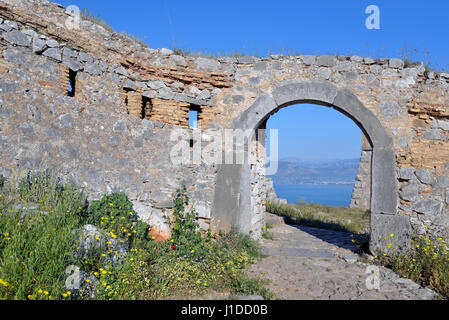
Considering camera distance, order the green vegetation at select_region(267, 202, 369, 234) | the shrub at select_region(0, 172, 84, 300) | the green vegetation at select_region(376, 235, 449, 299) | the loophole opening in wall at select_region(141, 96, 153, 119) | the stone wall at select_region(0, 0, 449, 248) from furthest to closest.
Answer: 1. the green vegetation at select_region(267, 202, 369, 234)
2. the loophole opening in wall at select_region(141, 96, 153, 119)
3. the stone wall at select_region(0, 0, 449, 248)
4. the green vegetation at select_region(376, 235, 449, 299)
5. the shrub at select_region(0, 172, 84, 300)

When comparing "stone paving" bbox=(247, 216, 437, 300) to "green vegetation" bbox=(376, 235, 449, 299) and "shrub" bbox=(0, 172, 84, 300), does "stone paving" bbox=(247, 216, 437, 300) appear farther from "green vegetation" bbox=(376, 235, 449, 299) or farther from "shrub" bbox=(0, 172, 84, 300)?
"shrub" bbox=(0, 172, 84, 300)

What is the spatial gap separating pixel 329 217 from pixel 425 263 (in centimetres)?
591

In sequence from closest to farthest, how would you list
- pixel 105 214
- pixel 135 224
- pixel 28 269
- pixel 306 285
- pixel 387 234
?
pixel 28 269 → pixel 306 285 → pixel 105 214 → pixel 135 224 → pixel 387 234

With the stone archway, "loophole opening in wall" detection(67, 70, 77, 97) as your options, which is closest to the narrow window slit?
"loophole opening in wall" detection(67, 70, 77, 97)

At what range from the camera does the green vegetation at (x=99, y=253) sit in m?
2.73

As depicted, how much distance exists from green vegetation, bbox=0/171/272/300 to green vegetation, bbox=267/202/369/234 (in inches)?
171

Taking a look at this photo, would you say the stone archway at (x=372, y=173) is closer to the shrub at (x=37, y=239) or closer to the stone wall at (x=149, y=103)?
the stone wall at (x=149, y=103)

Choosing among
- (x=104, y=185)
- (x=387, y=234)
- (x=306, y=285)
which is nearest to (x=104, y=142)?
(x=104, y=185)

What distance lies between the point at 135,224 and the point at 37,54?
280cm

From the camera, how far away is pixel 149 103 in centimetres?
548

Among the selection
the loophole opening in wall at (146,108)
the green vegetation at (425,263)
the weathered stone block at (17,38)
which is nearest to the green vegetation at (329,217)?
the green vegetation at (425,263)

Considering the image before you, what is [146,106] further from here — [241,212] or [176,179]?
[241,212]

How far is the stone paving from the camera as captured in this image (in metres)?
3.71
